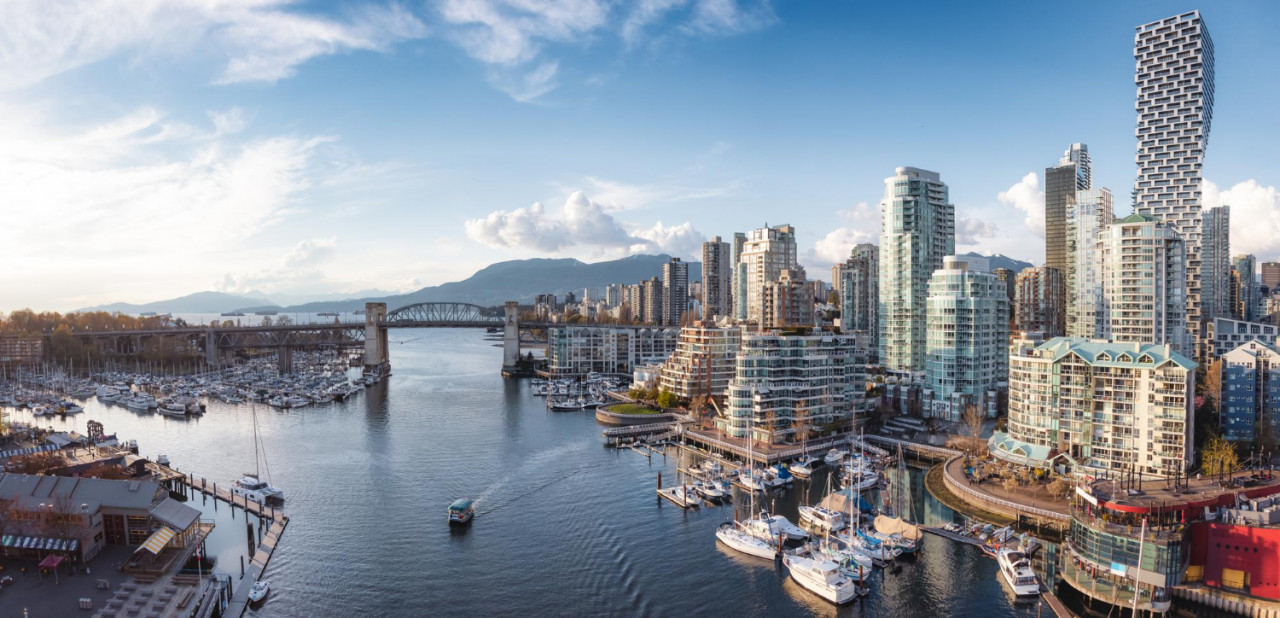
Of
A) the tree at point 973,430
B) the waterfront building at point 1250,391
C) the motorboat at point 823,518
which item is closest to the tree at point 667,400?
the tree at point 973,430

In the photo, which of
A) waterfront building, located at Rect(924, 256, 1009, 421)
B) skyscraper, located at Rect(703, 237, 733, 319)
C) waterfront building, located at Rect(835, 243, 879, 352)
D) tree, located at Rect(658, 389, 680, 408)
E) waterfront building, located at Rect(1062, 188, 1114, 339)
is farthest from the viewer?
skyscraper, located at Rect(703, 237, 733, 319)

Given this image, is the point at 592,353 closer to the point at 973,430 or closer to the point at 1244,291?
the point at 973,430

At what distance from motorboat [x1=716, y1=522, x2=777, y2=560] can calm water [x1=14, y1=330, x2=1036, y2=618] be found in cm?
43

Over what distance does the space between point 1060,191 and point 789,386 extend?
76063 millimetres

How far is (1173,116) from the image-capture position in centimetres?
6084

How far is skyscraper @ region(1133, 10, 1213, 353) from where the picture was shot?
59769 millimetres

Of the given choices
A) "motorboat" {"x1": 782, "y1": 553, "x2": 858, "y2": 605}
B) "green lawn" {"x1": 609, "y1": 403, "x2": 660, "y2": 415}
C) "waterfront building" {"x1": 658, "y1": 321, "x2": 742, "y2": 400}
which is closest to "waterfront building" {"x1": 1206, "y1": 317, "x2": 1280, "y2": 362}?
"waterfront building" {"x1": 658, "y1": 321, "x2": 742, "y2": 400}

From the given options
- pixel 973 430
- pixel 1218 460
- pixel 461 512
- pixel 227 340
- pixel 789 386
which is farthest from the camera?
pixel 227 340

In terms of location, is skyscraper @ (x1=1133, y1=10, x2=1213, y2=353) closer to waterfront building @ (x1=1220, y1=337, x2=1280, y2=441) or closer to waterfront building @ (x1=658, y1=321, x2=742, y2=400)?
waterfront building @ (x1=1220, y1=337, x2=1280, y2=441)

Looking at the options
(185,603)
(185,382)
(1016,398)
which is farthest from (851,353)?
(185,382)

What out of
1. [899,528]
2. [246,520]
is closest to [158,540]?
[246,520]

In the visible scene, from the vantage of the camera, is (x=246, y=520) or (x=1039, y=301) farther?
(x=1039, y=301)

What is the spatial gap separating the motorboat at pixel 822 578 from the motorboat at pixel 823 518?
12.5ft

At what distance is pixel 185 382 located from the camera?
70.8 m
